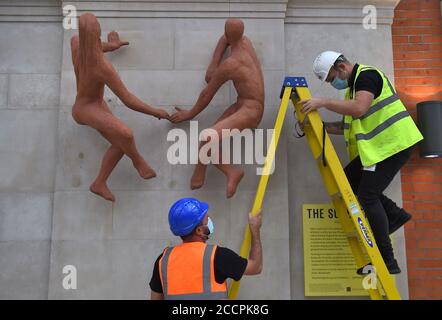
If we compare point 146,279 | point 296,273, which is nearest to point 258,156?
point 296,273

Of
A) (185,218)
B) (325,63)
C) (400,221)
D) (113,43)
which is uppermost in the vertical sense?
(113,43)

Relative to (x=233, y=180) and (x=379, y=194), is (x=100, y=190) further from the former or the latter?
(x=379, y=194)

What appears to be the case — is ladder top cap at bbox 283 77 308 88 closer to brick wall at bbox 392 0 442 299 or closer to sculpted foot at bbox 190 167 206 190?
sculpted foot at bbox 190 167 206 190

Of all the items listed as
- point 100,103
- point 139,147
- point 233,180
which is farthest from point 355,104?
point 100,103

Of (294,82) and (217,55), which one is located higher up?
(217,55)

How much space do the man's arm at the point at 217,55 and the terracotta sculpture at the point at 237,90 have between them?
0.39ft

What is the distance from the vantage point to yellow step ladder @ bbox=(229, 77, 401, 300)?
282 cm

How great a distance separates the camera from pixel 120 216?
11.7 feet

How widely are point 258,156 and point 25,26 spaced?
85.4 inches

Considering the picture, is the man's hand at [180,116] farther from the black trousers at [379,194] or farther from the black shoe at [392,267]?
the black shoe at [392,267]

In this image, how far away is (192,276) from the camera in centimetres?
217

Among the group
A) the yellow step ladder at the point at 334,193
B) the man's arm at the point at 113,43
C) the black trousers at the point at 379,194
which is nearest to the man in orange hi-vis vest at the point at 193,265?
the yellow step ladder at the point at 334,193

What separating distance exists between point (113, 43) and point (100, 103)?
0.58 m
